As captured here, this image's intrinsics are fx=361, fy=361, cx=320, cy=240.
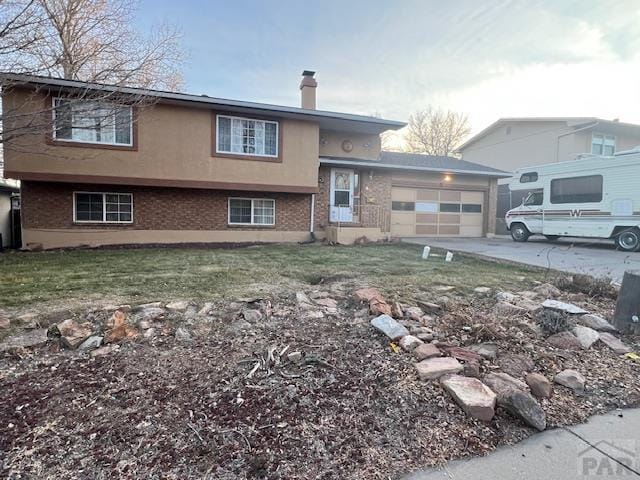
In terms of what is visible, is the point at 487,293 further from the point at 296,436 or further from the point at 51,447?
the point at 51,447

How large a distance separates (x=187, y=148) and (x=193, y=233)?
8.94ft

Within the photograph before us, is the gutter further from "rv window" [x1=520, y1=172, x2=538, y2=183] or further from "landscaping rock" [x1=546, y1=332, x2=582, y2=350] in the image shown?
"landscaping rock" [x1=546, y1=332, x2=582, y2=350]

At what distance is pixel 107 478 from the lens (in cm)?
189

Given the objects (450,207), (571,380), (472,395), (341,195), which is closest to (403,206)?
(450,207)

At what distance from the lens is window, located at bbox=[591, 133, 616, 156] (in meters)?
20.6

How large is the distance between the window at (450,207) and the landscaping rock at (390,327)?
13704 millimetres

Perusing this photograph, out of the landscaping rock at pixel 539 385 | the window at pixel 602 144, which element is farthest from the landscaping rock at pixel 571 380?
the window at pixel 602 144

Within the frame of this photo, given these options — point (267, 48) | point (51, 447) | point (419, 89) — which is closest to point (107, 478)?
point (51, 447)

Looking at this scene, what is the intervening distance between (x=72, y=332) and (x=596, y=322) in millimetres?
5530

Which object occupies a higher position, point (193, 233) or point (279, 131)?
point (279, 131)

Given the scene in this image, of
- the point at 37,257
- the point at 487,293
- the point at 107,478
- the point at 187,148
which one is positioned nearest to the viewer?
the point at 107,478

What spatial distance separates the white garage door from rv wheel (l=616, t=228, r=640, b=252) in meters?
5.85

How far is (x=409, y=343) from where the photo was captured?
3.37 m

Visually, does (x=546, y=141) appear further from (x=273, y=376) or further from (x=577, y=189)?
(x=273, y=376)
